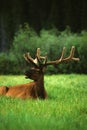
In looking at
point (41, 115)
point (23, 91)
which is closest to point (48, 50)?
point (23, 91)

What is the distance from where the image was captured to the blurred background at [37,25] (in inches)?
1356

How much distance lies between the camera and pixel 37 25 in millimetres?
48594

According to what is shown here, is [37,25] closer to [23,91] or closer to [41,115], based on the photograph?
[23,91]

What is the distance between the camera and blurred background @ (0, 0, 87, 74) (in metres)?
34.4

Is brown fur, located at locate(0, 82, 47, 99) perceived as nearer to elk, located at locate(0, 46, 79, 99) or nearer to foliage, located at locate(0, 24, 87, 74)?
elk, located at locate(0, 46, 79, 99)

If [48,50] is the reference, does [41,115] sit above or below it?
above

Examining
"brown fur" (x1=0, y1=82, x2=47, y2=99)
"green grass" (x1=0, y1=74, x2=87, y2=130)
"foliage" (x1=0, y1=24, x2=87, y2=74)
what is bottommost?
"foliage" (x1=0, y1=24, x2=87, y2=74)

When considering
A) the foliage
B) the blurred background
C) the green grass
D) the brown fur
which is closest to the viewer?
the green grass

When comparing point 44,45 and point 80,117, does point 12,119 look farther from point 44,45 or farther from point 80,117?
point 44,45

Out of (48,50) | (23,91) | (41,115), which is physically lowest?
(48,50)

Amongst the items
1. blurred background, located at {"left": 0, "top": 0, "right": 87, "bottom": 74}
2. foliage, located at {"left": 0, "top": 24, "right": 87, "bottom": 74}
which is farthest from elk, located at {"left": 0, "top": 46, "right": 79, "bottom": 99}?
blurred background, located at {"left": 0, "top": 0, "right": 87, "bottom": 74}

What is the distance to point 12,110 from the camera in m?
10.4

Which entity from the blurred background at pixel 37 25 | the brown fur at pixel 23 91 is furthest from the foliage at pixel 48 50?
the brown fur at pixel 23 91

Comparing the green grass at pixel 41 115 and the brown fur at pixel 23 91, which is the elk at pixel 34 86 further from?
the green grass at pixel 41 115
